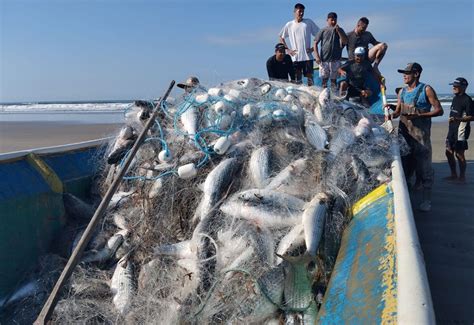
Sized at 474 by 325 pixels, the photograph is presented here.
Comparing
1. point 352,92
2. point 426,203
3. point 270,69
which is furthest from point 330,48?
point 426,203

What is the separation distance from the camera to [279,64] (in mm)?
8414

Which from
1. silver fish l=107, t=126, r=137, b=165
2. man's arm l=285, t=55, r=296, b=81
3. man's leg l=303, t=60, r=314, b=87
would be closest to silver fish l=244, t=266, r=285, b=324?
silver fish l=107, t=126, r=137, b=165

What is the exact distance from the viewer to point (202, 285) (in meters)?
3.06

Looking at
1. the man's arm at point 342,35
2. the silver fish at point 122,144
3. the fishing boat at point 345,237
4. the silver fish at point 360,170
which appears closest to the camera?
the fishing boat at point 345,237

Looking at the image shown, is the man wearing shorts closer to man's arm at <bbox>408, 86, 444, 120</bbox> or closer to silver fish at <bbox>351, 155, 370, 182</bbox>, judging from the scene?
man's arm at <bbox>408, 86, 444, 120</bbox>

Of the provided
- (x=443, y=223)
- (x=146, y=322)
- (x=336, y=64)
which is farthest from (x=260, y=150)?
(x=336, y=64)

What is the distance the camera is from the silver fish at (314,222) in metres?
2.95

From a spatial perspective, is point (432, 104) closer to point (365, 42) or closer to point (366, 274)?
point (365, 42)

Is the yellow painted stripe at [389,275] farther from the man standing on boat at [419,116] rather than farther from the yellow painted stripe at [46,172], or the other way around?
the man standing on boat at [419,116]

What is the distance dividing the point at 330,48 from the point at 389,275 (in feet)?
24.4

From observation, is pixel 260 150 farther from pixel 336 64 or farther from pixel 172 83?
pixel 336 64

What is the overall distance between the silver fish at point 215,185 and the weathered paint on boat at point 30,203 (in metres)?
1.60

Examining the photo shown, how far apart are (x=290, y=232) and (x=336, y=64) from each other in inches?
262

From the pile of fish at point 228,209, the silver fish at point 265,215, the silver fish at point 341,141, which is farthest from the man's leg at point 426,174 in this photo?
the silver fish at point 265,215
